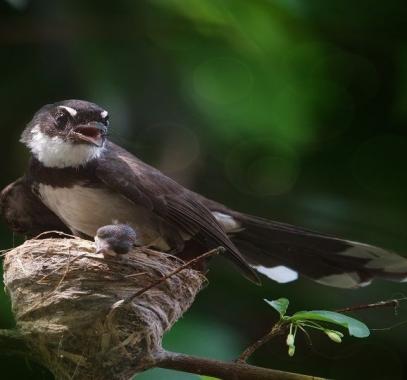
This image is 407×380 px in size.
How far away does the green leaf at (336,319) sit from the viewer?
3887 mm

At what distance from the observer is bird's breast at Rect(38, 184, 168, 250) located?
18.1ft

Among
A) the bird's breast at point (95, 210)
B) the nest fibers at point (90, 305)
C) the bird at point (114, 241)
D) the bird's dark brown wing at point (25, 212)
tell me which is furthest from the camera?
the bird's dark brown wing at point (25, 212)

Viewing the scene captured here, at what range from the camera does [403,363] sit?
6812mm

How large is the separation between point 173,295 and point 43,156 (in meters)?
1.19

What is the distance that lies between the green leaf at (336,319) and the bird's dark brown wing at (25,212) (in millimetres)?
2410

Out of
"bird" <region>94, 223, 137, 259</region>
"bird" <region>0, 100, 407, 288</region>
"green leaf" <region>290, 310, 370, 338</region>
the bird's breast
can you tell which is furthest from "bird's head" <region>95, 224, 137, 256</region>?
"green leaf" <region>290, 310, 370, 338</region>

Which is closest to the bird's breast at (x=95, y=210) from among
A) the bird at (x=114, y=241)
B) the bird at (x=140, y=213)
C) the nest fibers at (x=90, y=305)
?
the bird at (x=140, y=213)

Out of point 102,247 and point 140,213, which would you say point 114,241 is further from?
point 140,213

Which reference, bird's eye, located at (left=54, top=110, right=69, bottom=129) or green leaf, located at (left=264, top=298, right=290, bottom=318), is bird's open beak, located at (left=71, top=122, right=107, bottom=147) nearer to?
bird's eye, located at (left=54, top=110, right=69, bottom=129)

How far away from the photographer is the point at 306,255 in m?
6.20

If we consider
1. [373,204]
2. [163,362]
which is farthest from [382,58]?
[163,362]

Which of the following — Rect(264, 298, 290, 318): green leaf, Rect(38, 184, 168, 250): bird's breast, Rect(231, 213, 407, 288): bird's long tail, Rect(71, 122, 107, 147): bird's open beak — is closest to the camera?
Rect(264, 298, 290, 318): green leaf

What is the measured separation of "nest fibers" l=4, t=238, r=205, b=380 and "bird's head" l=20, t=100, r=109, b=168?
53 cm

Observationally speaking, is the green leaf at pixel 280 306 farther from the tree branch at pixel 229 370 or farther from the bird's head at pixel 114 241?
the bird's head at pixel 114 241
